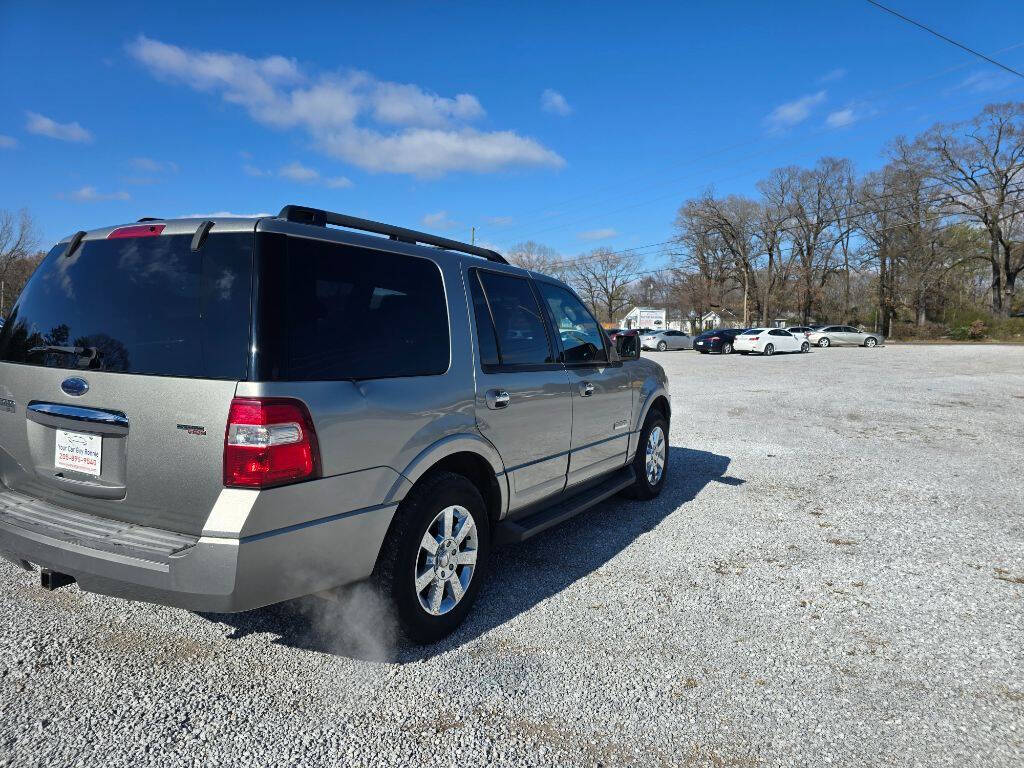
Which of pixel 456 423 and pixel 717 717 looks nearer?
pixel 717 717

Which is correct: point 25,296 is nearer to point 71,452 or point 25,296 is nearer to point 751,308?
point 71,452

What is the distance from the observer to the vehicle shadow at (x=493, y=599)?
2.90 meters

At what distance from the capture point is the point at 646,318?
73.9 metres

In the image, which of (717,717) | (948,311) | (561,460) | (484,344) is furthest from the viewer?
(948,311)

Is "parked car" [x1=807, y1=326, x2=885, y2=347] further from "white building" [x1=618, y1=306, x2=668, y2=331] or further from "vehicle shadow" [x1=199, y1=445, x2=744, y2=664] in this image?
"vehicle shadow" [x1=199, y1=445, x2=744, y2=664]

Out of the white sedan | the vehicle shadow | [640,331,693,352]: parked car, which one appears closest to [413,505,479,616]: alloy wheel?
the vehicle shadow

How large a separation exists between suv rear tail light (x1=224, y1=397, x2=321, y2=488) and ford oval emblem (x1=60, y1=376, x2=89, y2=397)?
774mm

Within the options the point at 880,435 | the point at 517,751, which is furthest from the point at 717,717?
the point at 880,435

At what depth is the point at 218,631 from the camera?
→ 3006 mm

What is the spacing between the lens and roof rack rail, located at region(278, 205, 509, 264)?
9.06 ft

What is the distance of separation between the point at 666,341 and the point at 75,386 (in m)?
40.4

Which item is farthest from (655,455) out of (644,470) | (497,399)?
(497,399)

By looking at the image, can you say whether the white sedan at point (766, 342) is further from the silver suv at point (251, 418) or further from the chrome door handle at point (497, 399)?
the silver suv at point (251, 418)

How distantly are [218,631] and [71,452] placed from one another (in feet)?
3.62
